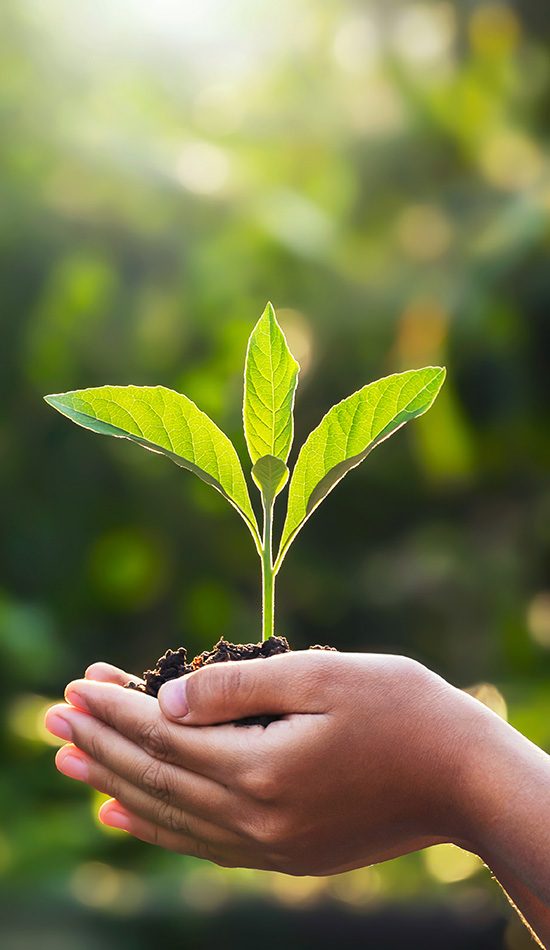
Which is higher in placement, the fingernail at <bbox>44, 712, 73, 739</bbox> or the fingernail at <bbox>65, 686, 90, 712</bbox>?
the fingernail at <bbox>65, 686, 90, 712</bbox>

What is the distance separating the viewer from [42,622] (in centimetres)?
146

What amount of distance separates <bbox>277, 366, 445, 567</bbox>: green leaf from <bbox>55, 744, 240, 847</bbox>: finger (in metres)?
0.19

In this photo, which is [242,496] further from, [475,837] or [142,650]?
[142,650]

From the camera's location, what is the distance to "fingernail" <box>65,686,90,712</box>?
1.61 feet

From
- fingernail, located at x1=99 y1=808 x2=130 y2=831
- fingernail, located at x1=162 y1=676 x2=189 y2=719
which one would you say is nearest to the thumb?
fingernail, located at x1=162 y1=676 x2=189 y2=719

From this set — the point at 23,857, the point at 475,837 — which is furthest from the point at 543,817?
the point at 23,857

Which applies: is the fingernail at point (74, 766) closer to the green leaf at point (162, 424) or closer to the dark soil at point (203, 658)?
the dark soil at point (203, 658)

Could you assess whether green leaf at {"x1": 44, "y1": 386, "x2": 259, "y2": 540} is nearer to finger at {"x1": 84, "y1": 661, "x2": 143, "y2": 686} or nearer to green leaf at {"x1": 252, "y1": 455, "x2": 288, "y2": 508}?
green leaf at {"x1": 252, "y1": 455, "x2": 288, "y2": 508}

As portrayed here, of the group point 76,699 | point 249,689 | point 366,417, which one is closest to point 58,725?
point 76,699

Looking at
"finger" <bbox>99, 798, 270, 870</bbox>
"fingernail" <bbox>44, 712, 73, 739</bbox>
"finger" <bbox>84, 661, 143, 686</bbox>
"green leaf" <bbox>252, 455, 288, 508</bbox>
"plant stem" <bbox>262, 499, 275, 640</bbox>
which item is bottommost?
"finger" <bbox>99, 798, 270, 870</bbox>

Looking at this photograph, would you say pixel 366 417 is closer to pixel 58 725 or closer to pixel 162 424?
pixel 162 424

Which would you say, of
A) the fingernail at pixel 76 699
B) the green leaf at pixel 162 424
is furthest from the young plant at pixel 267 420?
the fingernail at pixel 76 699

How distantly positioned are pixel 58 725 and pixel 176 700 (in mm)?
87

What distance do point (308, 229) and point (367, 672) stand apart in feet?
4.11
